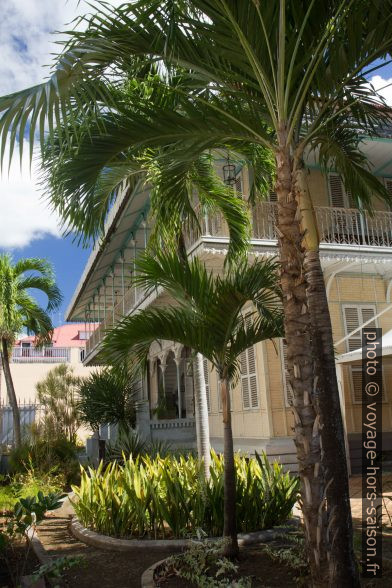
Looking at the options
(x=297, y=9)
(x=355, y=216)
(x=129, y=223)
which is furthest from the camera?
(x=129, y=223)

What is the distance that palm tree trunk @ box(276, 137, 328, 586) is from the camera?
389 centimetres

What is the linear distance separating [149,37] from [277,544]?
5.03m

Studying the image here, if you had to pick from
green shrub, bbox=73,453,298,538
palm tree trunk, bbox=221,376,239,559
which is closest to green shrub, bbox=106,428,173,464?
green shrub, bbox=73,453,298,538

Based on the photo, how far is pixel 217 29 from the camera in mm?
4805

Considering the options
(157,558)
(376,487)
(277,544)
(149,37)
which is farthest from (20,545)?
(149,37)

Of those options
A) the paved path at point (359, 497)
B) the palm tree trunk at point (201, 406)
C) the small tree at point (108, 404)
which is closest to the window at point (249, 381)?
the paved path at point (359, 497)

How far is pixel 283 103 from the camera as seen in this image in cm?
464

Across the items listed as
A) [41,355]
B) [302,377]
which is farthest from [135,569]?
[41,355]

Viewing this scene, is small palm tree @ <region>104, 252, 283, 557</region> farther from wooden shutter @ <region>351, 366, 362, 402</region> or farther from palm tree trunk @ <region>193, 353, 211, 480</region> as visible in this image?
wooden shutter @ <region>351, 366, 362, 402</region>

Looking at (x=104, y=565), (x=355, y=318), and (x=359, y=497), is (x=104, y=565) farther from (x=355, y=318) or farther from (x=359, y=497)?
(x=355, y=318)

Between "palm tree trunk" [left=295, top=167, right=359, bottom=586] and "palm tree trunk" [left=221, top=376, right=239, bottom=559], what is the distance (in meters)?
1.44

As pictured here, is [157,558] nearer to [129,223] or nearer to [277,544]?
[277,544]

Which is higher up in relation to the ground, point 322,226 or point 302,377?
point 322,226

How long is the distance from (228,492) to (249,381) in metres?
7.65
